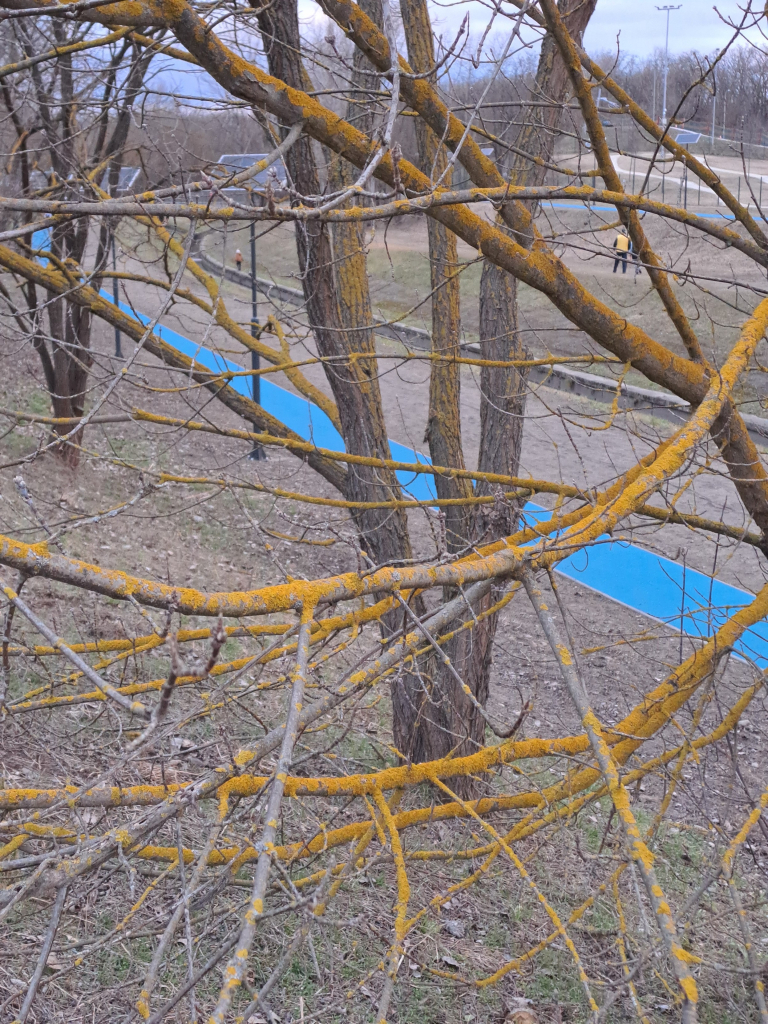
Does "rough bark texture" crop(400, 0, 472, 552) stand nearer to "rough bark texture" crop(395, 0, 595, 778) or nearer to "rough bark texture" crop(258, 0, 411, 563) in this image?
"rough bark texture" crop(395, 0, 595, 778)

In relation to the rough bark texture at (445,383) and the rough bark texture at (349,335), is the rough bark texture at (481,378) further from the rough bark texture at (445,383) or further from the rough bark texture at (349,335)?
the rough bark texture at (349,335)

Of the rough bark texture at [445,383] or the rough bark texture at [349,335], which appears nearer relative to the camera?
the rough bark texture at [349,335]

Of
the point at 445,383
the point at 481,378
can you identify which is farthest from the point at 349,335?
the point at 481,378

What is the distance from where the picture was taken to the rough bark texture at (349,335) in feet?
15.3

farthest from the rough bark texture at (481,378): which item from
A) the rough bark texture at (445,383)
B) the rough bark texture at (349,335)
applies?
the rough bark texture at (349,335)

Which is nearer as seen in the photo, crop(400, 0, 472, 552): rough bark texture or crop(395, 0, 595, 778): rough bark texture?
crop(395, 0, 595, 778): rough bark texture

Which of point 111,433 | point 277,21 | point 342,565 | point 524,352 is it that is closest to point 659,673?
point 342,565

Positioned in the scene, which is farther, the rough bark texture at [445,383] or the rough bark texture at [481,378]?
the rough bark texture at [445,383]

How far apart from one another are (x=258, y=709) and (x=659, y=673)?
14.7 feet

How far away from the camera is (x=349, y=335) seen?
5.13 meters

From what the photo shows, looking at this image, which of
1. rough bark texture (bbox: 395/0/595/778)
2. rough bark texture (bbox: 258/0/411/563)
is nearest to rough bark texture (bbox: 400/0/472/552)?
rough bark texture (bbox: 395/0/595/778)

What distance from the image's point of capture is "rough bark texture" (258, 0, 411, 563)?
4656 mm

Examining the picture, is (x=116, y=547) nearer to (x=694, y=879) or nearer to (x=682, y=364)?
(x=694, y=879)

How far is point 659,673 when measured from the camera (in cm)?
916
